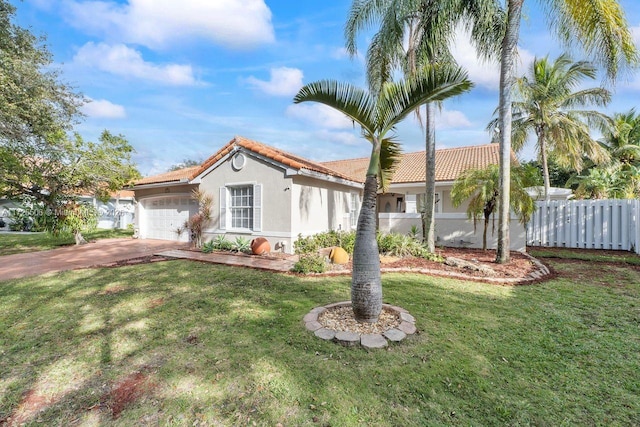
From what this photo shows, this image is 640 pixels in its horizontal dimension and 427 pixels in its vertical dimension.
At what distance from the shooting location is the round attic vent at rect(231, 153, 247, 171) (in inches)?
456

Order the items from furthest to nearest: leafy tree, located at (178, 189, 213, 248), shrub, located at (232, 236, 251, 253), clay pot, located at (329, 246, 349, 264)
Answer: leafy tree, located at (178, 189, 213, 248) < shrub, located at (232, 236, 251, 253) < clay pot, located at (329, 246, 349, 264)

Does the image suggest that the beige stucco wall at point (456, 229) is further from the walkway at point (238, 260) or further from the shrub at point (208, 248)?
the shrub at point (208, 248)

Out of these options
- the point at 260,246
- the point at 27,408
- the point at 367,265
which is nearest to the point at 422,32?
the point at 367,265

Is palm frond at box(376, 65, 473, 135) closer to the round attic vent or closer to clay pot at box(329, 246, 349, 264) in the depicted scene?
clay pot at box(329, 246, 349, 264)

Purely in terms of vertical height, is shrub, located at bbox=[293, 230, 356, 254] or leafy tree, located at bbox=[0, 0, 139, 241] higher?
leafy tree, located at bbox=[0, 0, 139, 241]

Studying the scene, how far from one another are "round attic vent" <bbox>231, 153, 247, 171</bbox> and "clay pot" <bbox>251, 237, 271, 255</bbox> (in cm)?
315

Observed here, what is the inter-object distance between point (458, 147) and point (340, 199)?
11349 mm

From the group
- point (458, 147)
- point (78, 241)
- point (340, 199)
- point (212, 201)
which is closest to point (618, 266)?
point (340, 199)

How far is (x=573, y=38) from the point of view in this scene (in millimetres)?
7742

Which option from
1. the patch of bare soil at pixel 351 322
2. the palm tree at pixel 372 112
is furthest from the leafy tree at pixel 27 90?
the patch of bare soil at pixel 351 322

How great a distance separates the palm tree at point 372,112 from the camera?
404cm

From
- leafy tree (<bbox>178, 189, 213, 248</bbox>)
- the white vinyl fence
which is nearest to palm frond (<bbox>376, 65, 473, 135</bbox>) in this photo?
leafy tree (<bbox>178, 189, 213, 248</bbox>)

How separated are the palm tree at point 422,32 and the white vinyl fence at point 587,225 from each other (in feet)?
19.9

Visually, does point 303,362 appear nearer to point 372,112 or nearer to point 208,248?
point 372,112
